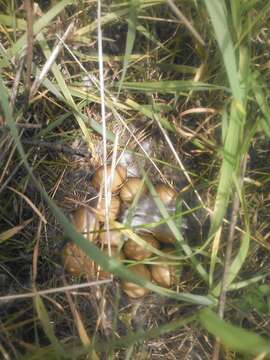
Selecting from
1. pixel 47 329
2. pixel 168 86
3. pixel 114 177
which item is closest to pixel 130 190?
pixel 114 177

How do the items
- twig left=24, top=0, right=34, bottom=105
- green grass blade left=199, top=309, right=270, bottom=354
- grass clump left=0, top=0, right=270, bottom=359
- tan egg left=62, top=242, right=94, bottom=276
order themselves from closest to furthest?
green grass blade left=199, top=309, right=270, bottom=354
twig left=24, top=0, right=34, bottom=105
grass clump left=0, top=0, right=270, bottom=359
tan egg left=62, top=242, right=94, bottom=276

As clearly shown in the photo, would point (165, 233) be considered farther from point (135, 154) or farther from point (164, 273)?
point (135, 154)

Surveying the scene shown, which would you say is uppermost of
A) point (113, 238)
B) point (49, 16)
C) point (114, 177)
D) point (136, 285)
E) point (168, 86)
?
point (49, 16)

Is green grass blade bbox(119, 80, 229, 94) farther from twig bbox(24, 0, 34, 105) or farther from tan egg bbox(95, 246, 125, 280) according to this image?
tan egg bbox(95, 246, 125, 280)

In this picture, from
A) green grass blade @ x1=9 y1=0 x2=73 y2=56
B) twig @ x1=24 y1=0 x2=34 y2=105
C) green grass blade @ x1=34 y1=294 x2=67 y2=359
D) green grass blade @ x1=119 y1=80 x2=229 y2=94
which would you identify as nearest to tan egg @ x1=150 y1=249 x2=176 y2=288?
green grass blade @ x1=34 y1=294 x2=67 y2=359

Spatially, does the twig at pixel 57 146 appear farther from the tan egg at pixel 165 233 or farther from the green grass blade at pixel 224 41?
the green grass blade at pixel 224 41

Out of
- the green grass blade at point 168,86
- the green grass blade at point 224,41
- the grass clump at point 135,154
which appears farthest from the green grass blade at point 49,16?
the green grass blade at point 224,41
